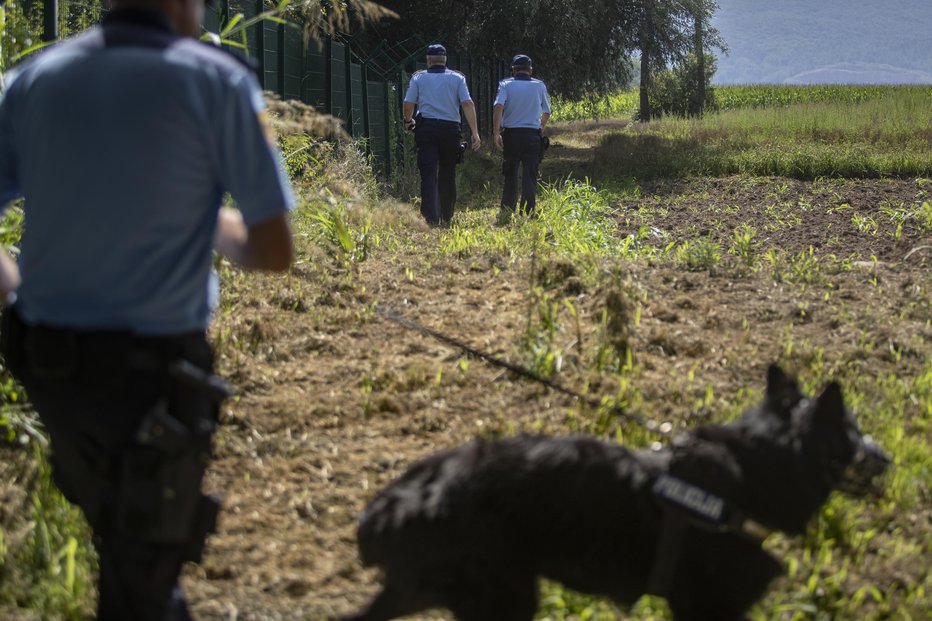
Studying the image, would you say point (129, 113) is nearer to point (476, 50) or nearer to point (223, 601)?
point (223, 601)

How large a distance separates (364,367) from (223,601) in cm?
208

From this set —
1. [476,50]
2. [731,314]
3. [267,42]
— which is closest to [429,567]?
[731,314]

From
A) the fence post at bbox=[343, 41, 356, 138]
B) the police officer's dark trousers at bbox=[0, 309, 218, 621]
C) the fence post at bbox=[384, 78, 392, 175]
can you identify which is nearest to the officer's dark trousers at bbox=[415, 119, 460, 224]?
the fence post at bbox=[343, 41, 356, 138]

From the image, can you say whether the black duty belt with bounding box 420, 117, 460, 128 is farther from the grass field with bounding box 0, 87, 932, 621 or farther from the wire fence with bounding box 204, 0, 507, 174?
the grass field with bounding box 0, 87, 932, 621

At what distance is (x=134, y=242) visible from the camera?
202 centimetres

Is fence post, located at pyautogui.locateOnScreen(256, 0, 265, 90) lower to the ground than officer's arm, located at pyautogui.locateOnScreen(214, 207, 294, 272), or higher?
higher

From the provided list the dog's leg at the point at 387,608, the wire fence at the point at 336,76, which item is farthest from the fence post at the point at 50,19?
the wire fence at the point at 336,76

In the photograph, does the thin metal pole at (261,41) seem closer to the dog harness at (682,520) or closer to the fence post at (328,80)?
the fence post at (328,80)

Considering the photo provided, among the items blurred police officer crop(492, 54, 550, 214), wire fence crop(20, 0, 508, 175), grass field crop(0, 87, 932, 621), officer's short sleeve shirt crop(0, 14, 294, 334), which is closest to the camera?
officer's short sleeve shirt crop(0, 14, 294, 334)

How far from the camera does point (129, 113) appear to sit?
1.95 metres

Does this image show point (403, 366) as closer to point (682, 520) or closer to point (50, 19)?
point (50, 19)

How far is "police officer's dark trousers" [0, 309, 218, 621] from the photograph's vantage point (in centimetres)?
203

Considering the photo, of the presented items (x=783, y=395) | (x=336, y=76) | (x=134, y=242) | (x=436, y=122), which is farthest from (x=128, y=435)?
(x=336, y=76)

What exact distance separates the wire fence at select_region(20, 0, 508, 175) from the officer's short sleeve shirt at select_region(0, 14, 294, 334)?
4693 mm
